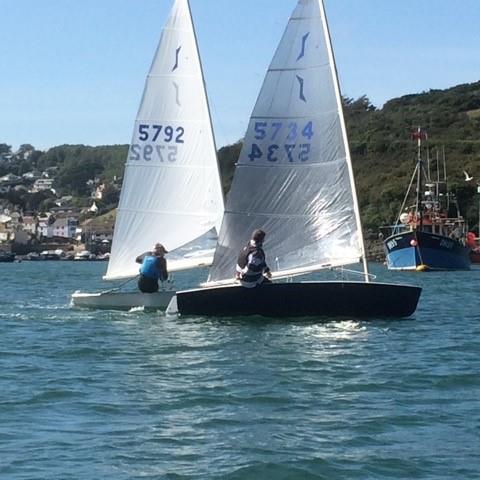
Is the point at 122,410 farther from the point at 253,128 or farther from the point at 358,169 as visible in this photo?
the point at 358,169

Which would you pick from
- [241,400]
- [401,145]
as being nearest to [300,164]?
[241,400]

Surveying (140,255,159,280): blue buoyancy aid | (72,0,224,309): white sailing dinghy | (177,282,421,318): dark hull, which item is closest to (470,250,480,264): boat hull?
(72,0,224,309): white sailing dinghy

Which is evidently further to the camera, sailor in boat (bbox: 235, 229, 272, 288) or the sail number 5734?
the sail number 5734

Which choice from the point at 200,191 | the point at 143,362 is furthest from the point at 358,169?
the point at 143,362

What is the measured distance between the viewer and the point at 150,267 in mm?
22438

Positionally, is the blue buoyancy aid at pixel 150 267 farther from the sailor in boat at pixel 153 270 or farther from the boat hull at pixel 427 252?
the boat hull at pixel 427 252

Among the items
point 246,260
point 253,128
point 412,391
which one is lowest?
point 412,391

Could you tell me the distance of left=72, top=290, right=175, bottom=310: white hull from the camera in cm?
2241

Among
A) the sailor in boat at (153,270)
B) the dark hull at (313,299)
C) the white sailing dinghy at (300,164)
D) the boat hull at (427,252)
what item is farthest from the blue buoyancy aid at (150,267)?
the boat hull at (427,252)

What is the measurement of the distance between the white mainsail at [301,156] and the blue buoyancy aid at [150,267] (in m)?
2.54

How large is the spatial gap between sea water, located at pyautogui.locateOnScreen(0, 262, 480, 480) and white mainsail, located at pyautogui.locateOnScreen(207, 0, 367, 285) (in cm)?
158

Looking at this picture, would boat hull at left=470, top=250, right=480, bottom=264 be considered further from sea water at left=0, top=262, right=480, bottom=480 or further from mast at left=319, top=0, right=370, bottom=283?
mast at left=319, top=0, right=370, bottom=283

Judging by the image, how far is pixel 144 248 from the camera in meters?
23.9

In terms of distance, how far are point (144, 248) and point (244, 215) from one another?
3634 mm
